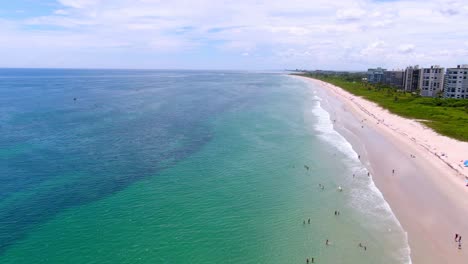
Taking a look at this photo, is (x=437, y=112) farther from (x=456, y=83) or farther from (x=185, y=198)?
(x=185, y=198)

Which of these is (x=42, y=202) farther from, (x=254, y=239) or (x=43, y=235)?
(x=254, y=239)

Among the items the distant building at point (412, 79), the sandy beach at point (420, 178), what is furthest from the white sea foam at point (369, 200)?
the distant building at point (412, 79)

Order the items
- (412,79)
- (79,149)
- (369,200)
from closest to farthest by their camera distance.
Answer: (369,200), (79,149), (412,79)

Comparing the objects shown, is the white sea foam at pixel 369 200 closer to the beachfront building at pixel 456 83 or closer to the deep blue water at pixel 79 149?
the deep blue water at pixel 79 149

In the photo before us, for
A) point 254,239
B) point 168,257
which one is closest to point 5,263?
point 168,257

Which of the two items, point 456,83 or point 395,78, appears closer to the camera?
point 456,83

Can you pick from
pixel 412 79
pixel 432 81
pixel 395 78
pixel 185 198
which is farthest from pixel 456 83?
pixel 185 198
